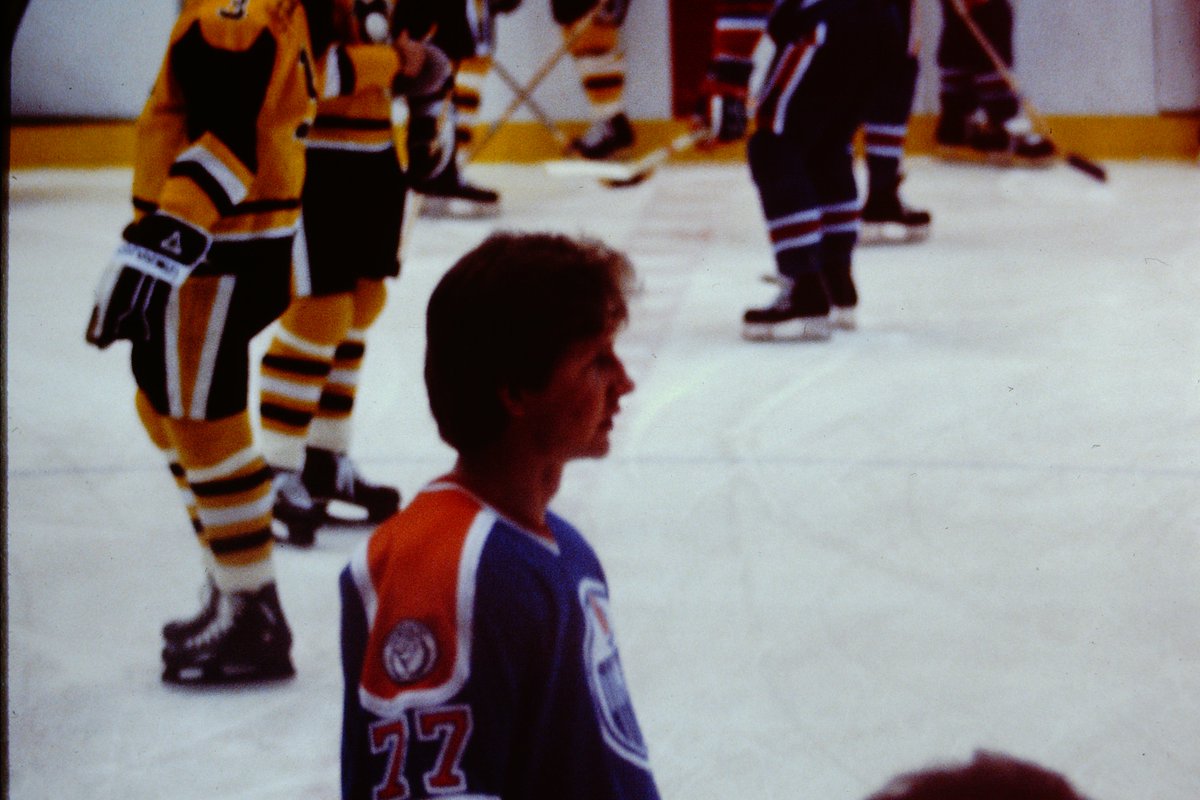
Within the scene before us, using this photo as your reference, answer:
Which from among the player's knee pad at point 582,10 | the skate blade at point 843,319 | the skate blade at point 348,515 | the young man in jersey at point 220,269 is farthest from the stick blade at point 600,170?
the young man in jersey at point 220,269

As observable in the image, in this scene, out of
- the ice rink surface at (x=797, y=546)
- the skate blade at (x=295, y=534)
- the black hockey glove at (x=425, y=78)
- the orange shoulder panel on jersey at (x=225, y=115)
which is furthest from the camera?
the skate blade at (x=295, y=534)

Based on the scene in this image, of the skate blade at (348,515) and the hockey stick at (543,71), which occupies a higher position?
the hockey stick at (543,71)

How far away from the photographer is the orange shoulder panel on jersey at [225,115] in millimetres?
1756

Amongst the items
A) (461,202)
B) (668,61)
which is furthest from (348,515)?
(668,61)

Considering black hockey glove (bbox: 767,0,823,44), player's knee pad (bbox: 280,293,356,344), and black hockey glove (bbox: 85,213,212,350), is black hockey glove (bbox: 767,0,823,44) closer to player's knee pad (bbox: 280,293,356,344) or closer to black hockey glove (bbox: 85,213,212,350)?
player's knee pad (bbox: 280,293,356,344)

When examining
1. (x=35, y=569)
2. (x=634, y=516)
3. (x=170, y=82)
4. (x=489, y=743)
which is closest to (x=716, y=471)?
(x=634, y=516)

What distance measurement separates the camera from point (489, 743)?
3.00ft

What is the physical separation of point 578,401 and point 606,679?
0.56 ft

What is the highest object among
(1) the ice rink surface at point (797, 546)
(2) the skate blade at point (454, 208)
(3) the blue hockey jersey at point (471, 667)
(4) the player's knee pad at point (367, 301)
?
(3) the blue hockey jersey at point (471, 667)

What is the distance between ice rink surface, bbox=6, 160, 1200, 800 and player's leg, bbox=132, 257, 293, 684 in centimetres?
5

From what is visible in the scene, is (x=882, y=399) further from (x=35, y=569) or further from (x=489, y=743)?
(x=489, y=743)

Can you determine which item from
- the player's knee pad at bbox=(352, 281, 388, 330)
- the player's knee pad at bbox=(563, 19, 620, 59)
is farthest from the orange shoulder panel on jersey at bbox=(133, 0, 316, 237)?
the player's knee pad at bbox=(563, 19, 620, 59)

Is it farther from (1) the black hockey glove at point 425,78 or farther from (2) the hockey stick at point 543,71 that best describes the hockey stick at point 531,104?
(1) the black hockey glove at point 425,78

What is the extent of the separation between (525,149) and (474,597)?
5788 millimetres
